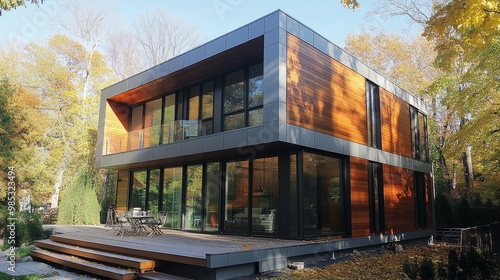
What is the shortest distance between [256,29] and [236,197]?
5003mm

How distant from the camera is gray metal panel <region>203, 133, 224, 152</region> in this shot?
1042 cm

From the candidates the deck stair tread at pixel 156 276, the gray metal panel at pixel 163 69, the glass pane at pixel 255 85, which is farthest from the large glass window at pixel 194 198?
the deck stair tread at pixel 156 276

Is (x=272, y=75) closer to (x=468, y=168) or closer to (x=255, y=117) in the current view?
(x=255, y=117)

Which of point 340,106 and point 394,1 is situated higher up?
point 394,1

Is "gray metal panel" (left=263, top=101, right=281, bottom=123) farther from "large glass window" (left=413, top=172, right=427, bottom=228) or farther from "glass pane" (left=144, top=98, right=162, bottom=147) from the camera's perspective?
"large glass window" (left=413, top=172, right=427, bottom=228)

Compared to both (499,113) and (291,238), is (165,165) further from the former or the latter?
(499,113)

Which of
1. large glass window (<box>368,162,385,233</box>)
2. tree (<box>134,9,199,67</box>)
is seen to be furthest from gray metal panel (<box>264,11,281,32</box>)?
tree (<box>134,9,199,67</box>)

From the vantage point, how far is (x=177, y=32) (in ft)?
94.2

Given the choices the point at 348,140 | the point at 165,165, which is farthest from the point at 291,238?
the point at 165,165

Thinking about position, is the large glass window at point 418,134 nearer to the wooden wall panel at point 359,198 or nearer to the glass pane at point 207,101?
the wooden wall panel at point 359,198

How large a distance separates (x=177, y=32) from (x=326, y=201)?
73.6 feet

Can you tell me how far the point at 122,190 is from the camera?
1612cm

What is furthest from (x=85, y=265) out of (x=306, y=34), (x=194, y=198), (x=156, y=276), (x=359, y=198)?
(x=306, y=34)

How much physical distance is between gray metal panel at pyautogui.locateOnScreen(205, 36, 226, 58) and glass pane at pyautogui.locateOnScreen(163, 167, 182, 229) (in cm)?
464
